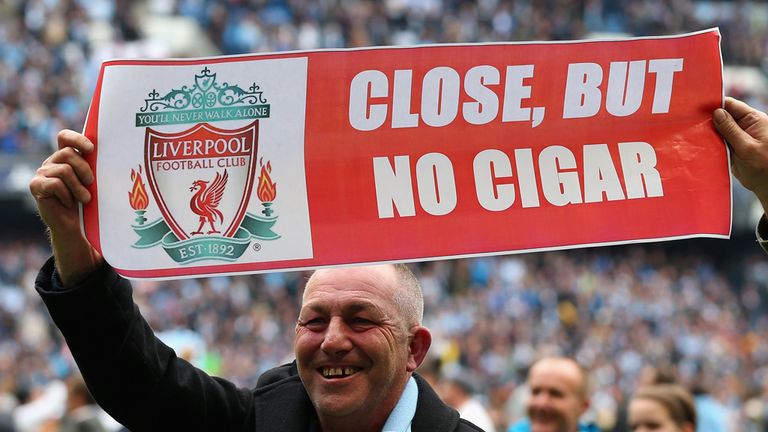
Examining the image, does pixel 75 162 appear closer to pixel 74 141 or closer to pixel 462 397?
pixel 74 141

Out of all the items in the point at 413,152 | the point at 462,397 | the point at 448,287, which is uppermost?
the point at 413,152

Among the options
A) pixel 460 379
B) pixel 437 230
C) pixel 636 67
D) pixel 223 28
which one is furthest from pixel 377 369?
pixel 223 28

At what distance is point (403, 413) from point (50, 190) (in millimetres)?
857

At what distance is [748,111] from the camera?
286 centimetres

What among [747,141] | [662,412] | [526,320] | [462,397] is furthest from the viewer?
[526,320]

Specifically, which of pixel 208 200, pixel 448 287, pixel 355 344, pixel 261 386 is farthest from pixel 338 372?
pixel 448 287

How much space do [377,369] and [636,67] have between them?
85 cm

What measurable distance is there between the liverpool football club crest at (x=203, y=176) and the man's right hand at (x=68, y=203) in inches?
4.3

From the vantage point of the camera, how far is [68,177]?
2734mm

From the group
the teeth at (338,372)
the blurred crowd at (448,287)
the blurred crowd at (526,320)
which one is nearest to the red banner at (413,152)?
the teeth at (338,372)

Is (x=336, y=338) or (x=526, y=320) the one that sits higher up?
(x=336, y=338)

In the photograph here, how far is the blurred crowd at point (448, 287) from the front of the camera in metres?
15.3

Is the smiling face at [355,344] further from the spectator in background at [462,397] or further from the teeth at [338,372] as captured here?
the spectator in background at [462,397]

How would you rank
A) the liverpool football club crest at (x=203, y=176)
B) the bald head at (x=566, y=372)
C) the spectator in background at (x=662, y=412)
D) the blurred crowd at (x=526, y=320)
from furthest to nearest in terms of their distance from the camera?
1. the blurred crowd at (x=526, y=320)
2. the bald head at (x=566, y=372)
3. the spectator in background at (x=662, y=412)
4. the liverpool football club crest at (x=203, y=176)
